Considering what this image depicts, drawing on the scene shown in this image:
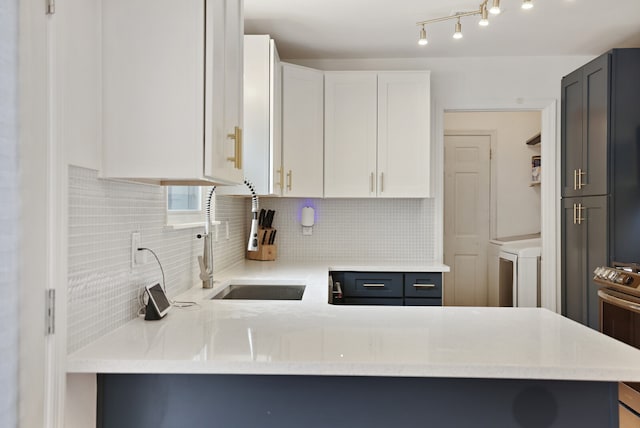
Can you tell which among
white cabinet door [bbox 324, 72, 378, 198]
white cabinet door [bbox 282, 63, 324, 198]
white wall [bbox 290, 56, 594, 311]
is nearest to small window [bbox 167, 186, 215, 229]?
white cabinet door [bbox 282, 63, 324, 198]

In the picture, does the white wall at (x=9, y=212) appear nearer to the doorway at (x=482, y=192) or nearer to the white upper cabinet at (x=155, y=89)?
the white upper cabinet at (x=155, y=89)

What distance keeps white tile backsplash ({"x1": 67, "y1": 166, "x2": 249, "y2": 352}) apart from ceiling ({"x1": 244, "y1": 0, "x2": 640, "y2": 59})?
1.65 meters

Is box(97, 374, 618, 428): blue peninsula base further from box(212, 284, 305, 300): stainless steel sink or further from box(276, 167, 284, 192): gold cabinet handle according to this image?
box(276, 167, 284, 192): gold cabinet handle

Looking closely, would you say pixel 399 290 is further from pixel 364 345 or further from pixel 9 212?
pixel 9 212

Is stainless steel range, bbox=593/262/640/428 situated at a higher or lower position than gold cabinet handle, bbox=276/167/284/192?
lower

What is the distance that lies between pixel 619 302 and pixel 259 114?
238cm

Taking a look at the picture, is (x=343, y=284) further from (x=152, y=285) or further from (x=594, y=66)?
(x=594, y=66)

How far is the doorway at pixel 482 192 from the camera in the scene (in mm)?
4969

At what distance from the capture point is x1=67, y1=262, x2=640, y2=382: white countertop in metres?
1.10

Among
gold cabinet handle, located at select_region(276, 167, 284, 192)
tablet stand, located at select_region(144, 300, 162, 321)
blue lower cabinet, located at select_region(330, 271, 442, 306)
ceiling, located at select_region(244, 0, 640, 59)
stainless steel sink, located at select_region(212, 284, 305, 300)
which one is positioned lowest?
blue lower cabinet, located at select_region(330, 271, 442, 306)

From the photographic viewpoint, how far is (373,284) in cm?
324

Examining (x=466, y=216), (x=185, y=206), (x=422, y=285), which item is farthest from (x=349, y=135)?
(x=466, y=216)

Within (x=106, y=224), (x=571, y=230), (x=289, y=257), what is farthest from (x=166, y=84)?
(x=571, y=230)

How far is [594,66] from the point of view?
3227 mm
